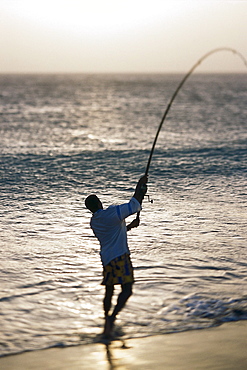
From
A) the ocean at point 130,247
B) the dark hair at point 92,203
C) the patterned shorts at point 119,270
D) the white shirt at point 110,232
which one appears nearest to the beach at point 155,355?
the ocean at point 130,247

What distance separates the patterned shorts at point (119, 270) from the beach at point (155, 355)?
21.8 inches

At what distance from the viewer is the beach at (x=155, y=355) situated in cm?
386

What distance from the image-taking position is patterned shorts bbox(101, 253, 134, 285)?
4605mm

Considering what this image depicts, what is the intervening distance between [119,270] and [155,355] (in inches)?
33.2

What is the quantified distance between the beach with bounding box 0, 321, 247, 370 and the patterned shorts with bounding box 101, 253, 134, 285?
0.55 metres

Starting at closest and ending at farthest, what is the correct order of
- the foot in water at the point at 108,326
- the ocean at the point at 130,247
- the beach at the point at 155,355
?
the beach at the point at 155,355, the foot in water at the point at 108,326, the ocean at the point at 130,247

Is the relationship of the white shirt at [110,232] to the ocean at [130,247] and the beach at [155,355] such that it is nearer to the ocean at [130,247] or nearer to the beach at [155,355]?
the ocean at [130,247]

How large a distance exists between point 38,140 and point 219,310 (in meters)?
14.7

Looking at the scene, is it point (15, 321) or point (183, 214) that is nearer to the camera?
point (15, 321)

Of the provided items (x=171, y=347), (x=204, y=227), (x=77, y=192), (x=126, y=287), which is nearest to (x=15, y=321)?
(x=126, y=287)

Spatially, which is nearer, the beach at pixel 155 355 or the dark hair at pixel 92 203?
the beach at pixel 155 355

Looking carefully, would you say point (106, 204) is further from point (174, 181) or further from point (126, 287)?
point (126, 287)

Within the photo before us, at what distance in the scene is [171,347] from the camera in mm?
4121

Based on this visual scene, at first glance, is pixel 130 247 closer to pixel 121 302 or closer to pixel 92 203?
pixel 121 302
